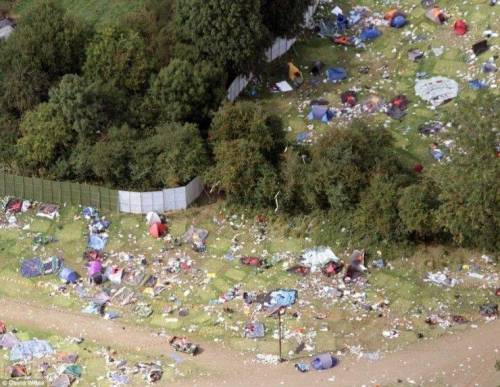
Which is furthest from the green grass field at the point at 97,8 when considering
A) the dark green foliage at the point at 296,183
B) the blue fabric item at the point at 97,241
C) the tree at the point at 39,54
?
the dark green foliage at the point at 296,183

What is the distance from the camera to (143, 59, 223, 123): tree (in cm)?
3369

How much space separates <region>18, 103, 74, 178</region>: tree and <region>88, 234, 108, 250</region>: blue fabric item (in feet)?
9.35

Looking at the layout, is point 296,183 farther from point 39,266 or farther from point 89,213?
point 39,266

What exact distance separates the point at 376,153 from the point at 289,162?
111 inches

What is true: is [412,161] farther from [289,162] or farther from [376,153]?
[289,162]

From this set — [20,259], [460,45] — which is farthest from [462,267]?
[20,259]

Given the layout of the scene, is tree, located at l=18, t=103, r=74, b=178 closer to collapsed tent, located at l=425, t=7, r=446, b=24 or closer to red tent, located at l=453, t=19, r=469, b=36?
collapsed tent, located at l=425, t=7, r=446, b=24

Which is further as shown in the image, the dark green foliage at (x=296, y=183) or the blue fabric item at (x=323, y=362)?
the dark green foliage at (x=296, y=183)

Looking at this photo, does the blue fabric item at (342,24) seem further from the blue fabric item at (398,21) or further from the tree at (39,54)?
the tree at (39,54)

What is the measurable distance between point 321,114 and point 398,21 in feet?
20.8

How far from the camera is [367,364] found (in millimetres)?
26859

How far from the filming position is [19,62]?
34594 millimetres

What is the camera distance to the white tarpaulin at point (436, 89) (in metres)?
35.3

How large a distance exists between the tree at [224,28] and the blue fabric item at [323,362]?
42.1ft
